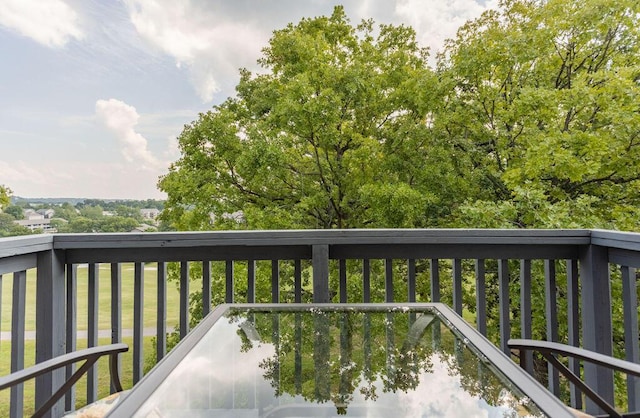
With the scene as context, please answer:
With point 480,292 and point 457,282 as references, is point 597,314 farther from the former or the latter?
point 457,282

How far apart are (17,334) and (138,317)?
49 centimetres

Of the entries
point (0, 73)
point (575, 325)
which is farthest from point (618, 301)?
point (0, 73)

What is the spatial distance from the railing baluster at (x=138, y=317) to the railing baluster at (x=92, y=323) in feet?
0.60

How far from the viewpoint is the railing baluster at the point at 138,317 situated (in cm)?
192

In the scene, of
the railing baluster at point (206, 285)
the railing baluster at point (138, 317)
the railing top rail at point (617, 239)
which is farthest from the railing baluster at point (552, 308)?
the railing baluster at point (138, 317)

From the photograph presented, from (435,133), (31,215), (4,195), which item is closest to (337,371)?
(31,215)

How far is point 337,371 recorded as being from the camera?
1.10m

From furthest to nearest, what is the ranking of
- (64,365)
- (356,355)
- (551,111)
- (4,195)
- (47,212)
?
(4,195)
(551,111)
(47,212)
(356,355)
(64,365)

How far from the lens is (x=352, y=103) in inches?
270

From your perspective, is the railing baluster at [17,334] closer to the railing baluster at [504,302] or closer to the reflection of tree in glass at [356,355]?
the reflection of tree in glass at [356,355]

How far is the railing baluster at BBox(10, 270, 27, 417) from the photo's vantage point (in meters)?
1.66

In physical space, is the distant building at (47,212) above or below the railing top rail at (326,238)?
above

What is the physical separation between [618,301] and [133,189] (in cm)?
706

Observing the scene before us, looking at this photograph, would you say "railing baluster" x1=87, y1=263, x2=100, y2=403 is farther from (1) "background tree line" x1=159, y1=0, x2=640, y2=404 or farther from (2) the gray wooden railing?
(1) "background tree line" x1=159, y1=0, x2=640, y2=404
